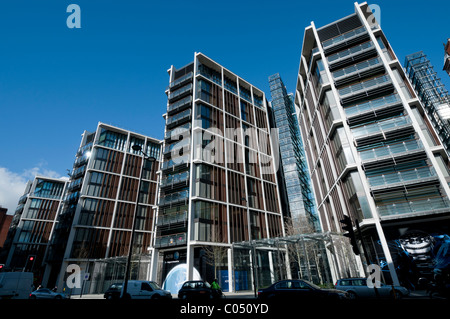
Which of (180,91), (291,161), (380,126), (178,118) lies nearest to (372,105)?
(380,126)

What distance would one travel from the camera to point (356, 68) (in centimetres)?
3025

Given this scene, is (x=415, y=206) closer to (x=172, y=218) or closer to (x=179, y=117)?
(x=172, y=218)

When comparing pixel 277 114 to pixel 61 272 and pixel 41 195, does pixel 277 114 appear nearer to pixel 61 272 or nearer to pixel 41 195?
pixel 61 272

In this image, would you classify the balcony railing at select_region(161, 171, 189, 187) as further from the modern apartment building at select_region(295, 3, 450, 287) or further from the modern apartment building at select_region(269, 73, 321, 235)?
the modern apartment building at select_region(269, 73, 321, 235)

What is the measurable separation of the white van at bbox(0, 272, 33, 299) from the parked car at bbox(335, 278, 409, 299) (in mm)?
21155

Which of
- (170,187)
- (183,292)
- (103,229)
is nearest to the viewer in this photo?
(183,292)

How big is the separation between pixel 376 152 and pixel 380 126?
3.20 m

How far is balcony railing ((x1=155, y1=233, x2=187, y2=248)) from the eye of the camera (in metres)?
31.3

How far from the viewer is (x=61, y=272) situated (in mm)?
40156

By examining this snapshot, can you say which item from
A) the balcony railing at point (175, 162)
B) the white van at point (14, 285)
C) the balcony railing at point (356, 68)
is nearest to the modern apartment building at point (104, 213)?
the balcony railing at point (175, 162)

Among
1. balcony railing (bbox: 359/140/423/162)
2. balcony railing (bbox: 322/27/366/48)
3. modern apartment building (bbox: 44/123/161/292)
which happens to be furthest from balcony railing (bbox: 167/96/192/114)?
balcony railing (bbox: 359/140/423/162)

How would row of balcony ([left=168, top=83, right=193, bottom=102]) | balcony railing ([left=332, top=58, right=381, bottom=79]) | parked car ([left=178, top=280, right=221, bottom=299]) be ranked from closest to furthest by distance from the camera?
parked car ([left=178, top=280, right=221, bottom=299]) → balcony railing ([left=332, top=58, right=381, bottom=79]) → row of balcony ([left=168, top=83, right=193, bottom=102])
